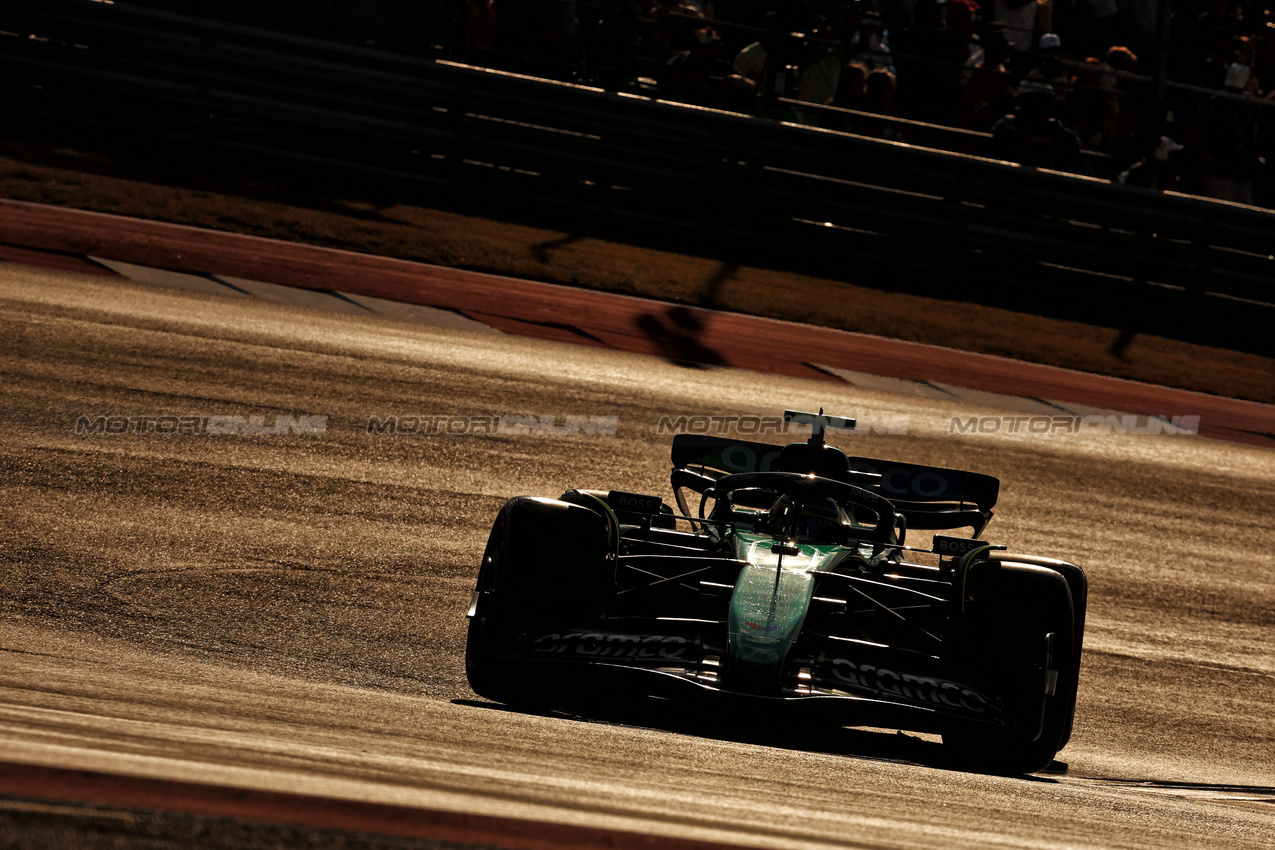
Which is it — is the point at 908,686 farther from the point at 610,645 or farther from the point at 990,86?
the point at 990,86

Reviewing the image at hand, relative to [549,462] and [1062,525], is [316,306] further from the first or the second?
[1062,525]

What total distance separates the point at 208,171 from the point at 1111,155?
1013 cm

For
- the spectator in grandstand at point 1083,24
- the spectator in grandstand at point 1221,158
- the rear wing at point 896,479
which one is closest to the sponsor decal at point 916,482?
the rear wing at point 896,479

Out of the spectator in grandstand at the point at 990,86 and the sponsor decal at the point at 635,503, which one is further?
the spectator in grandstand at the point at 990,86

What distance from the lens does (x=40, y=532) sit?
607 cm

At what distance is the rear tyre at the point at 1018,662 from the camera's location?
4.32 m

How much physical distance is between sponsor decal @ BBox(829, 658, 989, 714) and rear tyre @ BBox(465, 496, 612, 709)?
38.2 inches

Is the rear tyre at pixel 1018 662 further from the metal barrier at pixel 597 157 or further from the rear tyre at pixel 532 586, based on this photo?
the metal barrier at pixel 597 157

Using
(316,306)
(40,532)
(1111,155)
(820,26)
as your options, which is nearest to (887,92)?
(820,26)

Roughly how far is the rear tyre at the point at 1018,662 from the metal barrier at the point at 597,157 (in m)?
10.0

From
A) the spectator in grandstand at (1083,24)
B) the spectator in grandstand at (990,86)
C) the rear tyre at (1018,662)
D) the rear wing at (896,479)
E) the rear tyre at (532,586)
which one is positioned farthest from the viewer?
the spectator in grandstand at (1083,24)

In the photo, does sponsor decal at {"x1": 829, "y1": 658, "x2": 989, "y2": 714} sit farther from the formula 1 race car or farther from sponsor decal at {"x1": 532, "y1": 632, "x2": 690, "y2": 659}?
sponsor decal at {"x1": 532, "y1": 632, "x2": 690, "y2": 659}

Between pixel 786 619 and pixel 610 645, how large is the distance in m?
0.62

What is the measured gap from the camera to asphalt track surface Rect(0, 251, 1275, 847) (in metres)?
2.08
